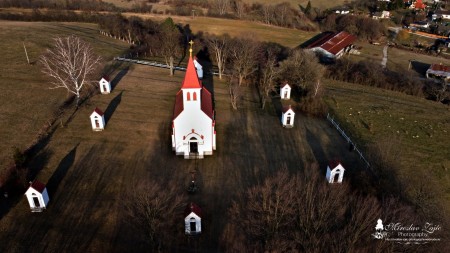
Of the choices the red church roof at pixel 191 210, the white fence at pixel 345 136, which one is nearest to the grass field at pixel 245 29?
the white fence at pixel 345 136

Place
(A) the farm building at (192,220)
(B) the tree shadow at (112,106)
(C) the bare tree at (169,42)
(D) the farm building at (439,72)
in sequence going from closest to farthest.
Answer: (A) the farm building at (192,220), (B) the tree shadow at (112,106), (D) the farm building at (439,72), (C) the bare tree at (169,42)

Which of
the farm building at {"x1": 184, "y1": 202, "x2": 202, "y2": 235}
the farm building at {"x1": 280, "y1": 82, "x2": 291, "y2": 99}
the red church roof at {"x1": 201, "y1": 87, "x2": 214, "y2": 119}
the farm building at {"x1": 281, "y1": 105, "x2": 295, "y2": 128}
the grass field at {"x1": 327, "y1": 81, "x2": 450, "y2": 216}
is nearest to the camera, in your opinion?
the farm building at {"x1": 184, "y1": 202, "x2": 202, "y2": 235}

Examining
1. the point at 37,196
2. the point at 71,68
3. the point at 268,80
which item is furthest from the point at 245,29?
the point at 37,196

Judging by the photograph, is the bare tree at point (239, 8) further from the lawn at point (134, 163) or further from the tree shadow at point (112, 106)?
the tree shadow at point (112, 106)

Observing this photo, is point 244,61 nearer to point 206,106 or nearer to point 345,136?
point 206,106

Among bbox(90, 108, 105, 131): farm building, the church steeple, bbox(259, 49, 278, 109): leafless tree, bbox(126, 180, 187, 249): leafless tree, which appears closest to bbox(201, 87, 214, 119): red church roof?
the church steeple

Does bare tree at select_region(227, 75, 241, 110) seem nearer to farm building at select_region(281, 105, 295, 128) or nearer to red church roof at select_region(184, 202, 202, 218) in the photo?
farm building at select_region(281, 105, 295, 128)
